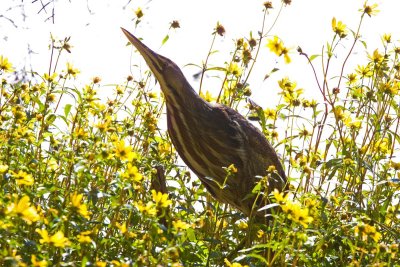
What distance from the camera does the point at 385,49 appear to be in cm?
470

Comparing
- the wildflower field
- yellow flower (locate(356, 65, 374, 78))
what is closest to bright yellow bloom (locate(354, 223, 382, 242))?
the wildflower field

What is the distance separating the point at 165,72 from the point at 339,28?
931 mm

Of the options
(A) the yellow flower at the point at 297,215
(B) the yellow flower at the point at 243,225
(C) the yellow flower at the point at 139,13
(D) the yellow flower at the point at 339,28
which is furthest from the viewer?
(C) the yellow flower at the point at 139,13

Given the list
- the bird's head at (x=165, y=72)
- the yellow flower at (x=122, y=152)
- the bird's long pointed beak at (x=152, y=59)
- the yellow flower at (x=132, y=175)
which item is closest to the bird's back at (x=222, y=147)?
the bird's head at (x=165, y=72)

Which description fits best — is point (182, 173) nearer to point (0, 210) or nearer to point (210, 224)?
point (210, 224)

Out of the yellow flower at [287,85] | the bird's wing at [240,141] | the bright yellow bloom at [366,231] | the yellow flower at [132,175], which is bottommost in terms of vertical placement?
the bright yellow bloom at [366,231]

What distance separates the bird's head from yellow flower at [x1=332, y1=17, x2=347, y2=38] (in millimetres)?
836

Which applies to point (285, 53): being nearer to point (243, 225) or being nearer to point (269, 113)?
point (269, 113)

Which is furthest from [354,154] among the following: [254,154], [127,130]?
[127,130]

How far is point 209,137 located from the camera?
15.3 feet

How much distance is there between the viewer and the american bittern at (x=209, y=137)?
4613mm

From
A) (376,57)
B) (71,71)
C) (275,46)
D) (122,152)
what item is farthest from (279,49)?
(122,152)

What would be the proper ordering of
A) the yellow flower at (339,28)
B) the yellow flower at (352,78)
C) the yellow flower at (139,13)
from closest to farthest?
the yellow flower at (339,28), the yellow flower at (139,13), the yellow flower at (352,78)

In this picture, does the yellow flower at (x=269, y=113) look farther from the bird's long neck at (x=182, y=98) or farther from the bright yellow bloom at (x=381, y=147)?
the bright yellow bloom at (x=381, y=147)
